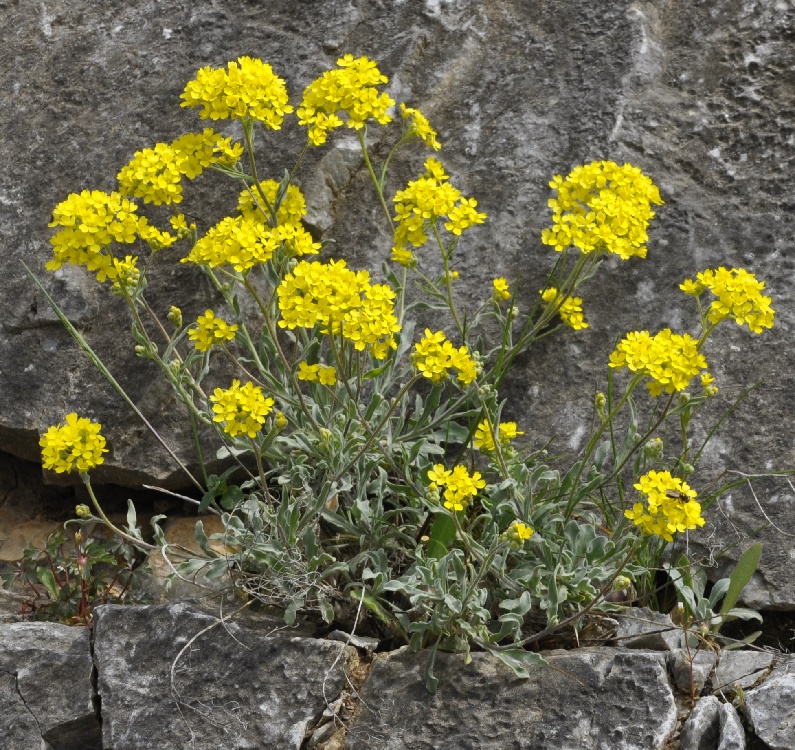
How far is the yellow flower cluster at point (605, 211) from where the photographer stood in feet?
8.66

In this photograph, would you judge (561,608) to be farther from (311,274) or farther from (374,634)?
(311,274)

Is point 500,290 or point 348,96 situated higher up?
point 348,96

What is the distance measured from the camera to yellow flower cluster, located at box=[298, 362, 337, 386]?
2680 mm

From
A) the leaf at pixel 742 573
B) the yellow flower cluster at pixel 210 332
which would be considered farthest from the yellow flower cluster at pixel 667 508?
the yellow flower cluster at pixel 210 332

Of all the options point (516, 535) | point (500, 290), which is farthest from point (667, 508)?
point (500, 290)

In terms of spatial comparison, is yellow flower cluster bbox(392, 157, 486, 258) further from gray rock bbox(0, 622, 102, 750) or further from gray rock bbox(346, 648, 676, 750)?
gray rock bbox(0, 622, 102, 750)

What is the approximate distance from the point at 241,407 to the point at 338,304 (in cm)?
35

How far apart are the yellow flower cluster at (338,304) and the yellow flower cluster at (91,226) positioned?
1.55 feet

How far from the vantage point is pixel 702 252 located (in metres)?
3.28

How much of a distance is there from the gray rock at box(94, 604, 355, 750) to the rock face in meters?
0.69

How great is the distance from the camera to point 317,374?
272cm

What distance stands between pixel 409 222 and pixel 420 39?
4.13 ft

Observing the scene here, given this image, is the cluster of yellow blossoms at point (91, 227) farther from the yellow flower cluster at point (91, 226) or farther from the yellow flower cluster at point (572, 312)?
the yellow flower cluster at point (572, 312)

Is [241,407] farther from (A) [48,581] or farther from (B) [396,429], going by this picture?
(A) [48,581]
